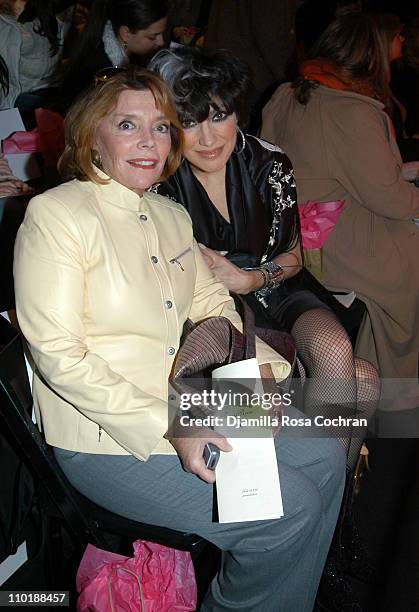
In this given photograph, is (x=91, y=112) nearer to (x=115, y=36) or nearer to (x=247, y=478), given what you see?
(x=247, y=478)

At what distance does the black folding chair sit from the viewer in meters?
1.69

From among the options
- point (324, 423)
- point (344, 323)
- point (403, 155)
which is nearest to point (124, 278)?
point (324, 423)

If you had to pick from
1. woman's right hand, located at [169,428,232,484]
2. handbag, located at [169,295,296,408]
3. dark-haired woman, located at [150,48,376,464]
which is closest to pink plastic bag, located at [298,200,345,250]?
dark-haired woman, located at [150,48,376,464]

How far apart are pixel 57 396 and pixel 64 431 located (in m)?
0.09

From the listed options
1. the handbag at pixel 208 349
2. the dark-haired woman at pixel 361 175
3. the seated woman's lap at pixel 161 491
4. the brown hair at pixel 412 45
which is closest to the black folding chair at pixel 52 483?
the seated woman's lap at pixel 161 491

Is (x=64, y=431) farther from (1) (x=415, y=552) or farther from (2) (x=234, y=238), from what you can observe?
(1) (x=415, y=552)

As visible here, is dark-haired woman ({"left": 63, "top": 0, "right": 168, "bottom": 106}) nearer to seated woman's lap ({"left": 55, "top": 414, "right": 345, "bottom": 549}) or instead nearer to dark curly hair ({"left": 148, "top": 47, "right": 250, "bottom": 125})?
dark curly hair ({"left": 148, "top": 47, "right": 250, "bottom": 125})

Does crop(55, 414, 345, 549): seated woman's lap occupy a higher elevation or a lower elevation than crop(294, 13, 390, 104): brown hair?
lower

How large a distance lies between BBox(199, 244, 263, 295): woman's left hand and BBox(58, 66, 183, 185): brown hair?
0.60 meters

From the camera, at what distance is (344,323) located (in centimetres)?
281

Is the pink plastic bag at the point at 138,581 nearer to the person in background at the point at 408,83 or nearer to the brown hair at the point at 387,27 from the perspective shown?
the brown hair at the point at 387,27

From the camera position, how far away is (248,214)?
98.7 inches

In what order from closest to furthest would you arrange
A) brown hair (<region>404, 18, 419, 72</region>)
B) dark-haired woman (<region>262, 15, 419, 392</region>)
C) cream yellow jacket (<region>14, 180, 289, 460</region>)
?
cream yellow jacket (<region>14, 180, 289, 460</region>) < dark-haired woman (<region>262, 15, 419, 392</region>) < brown hair (<region>404, 18, 419, 72</region>)

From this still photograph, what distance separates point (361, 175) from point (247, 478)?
154 centimetres
